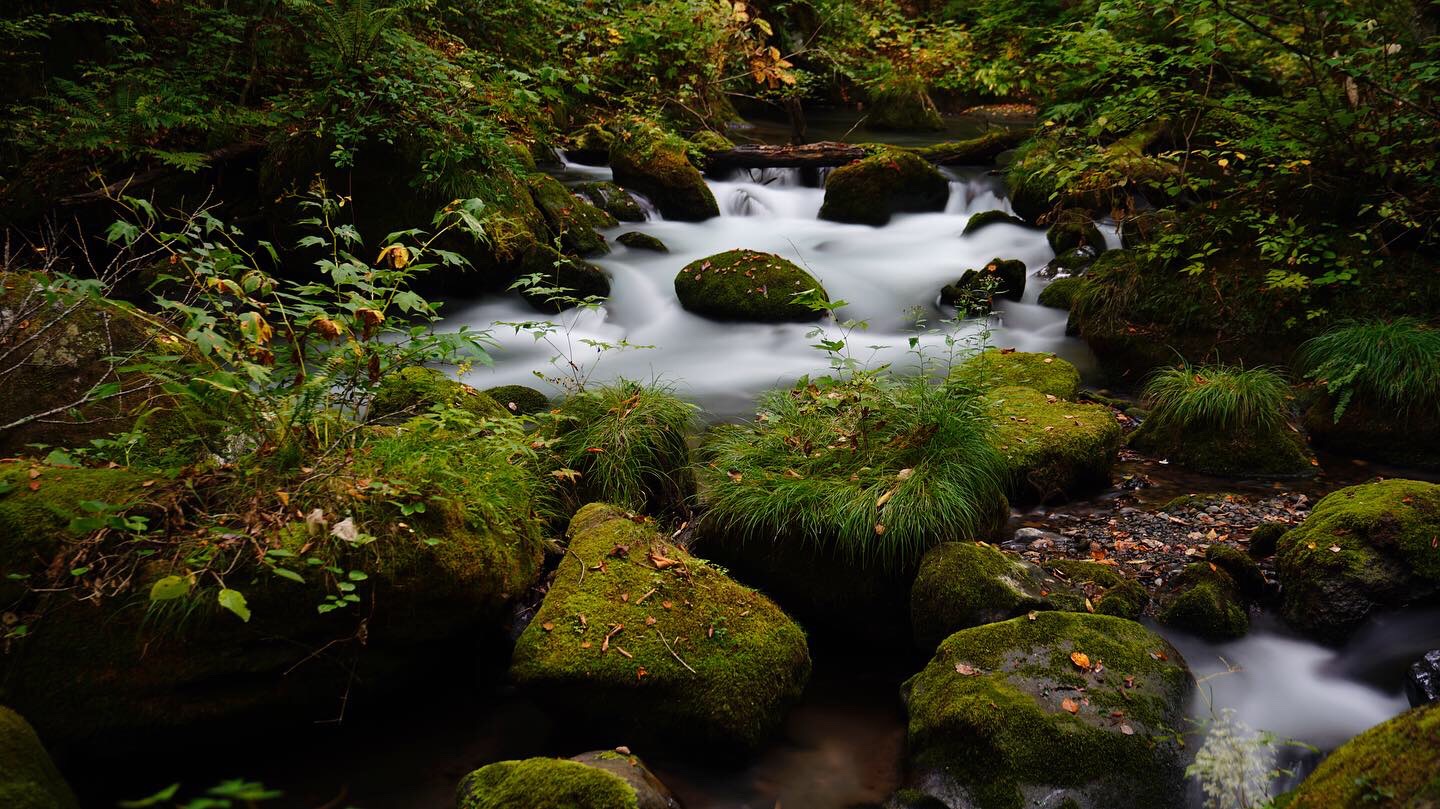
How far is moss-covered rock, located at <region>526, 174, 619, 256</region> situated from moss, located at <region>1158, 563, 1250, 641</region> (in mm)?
7299

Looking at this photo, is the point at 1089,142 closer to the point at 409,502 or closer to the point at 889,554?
the point at 889,554

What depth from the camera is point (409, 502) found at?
10.9 ft

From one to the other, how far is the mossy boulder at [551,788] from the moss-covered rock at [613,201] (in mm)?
9148

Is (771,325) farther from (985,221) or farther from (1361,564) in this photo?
(1361,564)

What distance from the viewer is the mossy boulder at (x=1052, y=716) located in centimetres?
298

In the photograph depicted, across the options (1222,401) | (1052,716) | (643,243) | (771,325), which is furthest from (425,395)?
(643,243)

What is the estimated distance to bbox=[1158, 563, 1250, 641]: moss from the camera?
3.94 m

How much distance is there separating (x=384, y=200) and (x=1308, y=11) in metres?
8.85

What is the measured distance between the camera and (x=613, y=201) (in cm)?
1107

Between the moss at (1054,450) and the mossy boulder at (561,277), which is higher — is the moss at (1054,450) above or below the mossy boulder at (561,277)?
Answer: below

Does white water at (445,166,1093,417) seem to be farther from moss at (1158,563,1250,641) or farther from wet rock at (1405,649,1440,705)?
wet rock at (1405,649,1440,705)

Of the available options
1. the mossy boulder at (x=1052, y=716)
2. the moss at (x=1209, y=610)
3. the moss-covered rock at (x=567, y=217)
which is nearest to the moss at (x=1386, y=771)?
the mossy boulder at (x=1052, y=716)

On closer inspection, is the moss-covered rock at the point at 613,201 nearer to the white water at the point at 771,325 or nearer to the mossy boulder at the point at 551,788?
the white water at the point at 771,325

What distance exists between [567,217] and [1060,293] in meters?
5.82
